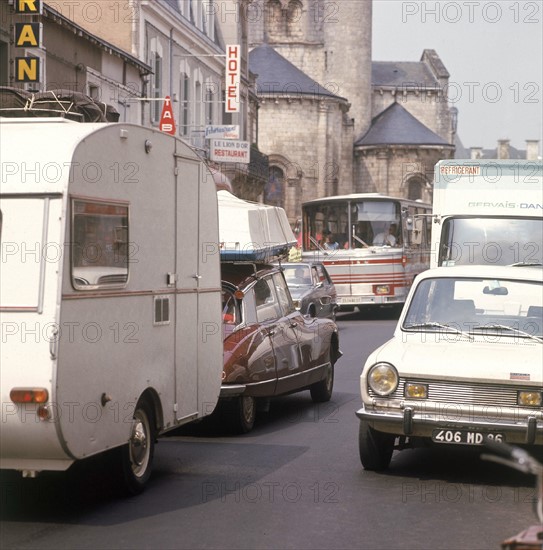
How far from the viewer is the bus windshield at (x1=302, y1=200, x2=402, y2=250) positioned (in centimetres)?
3241

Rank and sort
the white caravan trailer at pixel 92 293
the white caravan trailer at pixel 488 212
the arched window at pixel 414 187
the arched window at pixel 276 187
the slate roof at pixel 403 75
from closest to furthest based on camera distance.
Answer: the white caravan trailer at pixel 92 293, the white caravan trailer at pixel 488 212, the arched window at pixel 276 187, the arched window at pixel 414 187, the slate roof at pixel 403 75

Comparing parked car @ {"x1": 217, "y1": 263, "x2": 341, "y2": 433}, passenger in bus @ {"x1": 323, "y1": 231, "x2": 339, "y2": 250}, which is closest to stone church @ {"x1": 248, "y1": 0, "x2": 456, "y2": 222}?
passenger in bus @ {"x1": 323, "y1": 231, "x2": 339, "y2": 250}

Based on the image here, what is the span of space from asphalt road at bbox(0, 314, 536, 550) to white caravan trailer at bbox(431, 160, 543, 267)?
5.94 metres

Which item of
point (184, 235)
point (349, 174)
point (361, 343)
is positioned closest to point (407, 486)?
point (184, 235)

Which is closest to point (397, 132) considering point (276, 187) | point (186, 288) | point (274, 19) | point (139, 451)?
point (274, 19)

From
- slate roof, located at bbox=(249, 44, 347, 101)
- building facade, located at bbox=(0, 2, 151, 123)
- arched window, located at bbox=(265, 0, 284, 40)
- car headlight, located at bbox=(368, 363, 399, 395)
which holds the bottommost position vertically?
car headlight, located at bbox=(368, 363, 399, 395)

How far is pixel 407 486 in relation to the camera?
9.39m

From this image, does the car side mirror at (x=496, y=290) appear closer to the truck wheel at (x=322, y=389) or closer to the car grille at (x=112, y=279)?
the car grille at (x=112, y=279)

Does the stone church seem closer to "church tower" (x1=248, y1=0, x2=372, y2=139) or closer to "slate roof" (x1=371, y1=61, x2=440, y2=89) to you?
"church tower" (x1=248, y1=0, x2=372, y2=139)

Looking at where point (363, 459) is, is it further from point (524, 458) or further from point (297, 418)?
point (524, 458)

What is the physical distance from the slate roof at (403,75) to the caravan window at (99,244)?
90.6m

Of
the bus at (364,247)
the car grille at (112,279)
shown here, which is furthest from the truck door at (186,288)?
the bus at (364,247)

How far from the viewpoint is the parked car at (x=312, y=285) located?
974 inches

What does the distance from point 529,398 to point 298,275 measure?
658 inches
